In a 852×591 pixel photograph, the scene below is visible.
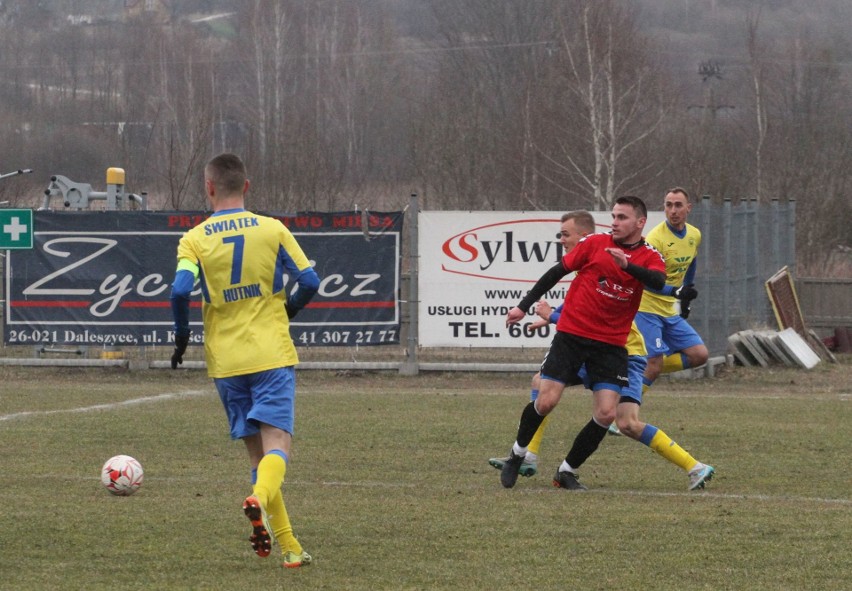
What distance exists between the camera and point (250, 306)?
20.5 feet

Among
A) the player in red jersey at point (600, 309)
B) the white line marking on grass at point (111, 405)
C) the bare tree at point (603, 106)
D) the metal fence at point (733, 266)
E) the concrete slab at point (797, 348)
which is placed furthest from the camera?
the bare tree at point (603, 106)

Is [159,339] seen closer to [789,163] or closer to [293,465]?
[293,465]

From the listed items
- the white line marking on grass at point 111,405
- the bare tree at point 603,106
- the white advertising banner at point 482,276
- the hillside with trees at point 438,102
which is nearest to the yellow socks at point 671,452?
the white line marking on grass at point 111,405

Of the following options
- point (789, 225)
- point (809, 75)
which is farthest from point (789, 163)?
point (789, 225)

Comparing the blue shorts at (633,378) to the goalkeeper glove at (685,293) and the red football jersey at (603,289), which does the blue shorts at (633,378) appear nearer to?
the red football jersey at (603,289)

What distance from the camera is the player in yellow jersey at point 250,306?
20.3ft

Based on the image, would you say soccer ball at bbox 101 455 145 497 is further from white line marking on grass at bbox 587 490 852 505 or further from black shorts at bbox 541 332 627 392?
white line marking on grass at bbox 587 490 852 505

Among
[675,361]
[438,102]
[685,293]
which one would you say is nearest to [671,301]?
[675,361]

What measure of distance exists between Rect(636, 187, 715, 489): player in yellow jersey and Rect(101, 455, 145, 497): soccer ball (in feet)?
15.0

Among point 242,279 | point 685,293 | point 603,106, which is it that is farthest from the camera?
point 603,106

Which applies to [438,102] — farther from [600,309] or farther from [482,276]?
[600,309]

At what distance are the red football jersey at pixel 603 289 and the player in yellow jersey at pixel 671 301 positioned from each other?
2404 millimetres

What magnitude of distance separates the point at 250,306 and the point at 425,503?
7.68 feet

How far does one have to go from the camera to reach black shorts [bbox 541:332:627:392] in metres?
8.48
